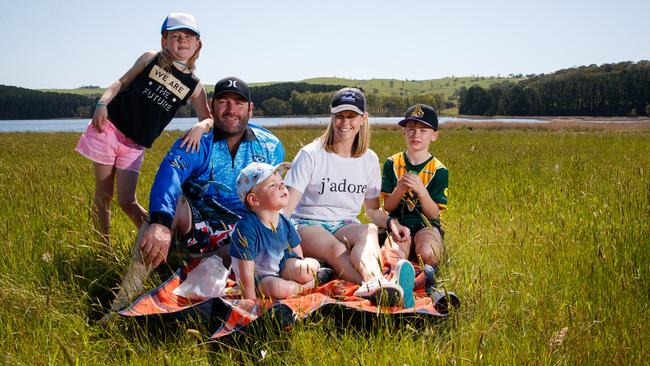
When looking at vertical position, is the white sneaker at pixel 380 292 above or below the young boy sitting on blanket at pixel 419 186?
below

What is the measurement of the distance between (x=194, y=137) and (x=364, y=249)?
1.71 metres

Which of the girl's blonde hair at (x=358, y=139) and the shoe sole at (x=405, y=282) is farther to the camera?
the girl's blonde hair at (x=358, y=139)

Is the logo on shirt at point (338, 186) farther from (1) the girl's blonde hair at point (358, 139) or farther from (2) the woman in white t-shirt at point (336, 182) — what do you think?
(1) the girl's blonde hair at point (358, 139)

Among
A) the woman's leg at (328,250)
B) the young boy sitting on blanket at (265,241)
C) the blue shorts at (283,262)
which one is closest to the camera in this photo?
the young boy sitting on blanket at (265,241)

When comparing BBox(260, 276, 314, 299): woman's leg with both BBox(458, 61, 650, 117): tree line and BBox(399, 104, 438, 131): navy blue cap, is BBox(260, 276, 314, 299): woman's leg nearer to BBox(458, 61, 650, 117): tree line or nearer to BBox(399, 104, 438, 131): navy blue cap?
BBox(399, 104, 438, 131): navy blue cap

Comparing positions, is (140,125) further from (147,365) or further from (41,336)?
(147,365)

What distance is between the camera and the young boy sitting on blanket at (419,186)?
4824 millimetres

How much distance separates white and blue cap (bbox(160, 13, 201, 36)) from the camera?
4.51 metres

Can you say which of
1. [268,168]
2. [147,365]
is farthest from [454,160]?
[147,365]

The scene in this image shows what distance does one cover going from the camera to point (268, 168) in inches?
150

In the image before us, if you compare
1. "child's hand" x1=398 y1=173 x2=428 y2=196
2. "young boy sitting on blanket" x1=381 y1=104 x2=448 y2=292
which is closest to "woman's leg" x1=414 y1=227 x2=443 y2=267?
"young boy sitting on blanket" x1=381 y1=104 x2=448 y2=292

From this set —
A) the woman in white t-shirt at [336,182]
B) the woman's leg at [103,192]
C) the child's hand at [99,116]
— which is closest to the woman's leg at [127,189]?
the woman's leg at [103,192]

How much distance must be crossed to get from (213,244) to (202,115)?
1264 mm

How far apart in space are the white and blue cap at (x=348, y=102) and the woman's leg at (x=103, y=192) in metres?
2.36
